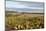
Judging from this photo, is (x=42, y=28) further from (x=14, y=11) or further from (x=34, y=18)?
(x=14, y=11)

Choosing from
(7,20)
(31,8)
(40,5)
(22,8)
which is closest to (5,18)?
(7,20)

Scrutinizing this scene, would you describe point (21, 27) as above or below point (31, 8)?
below

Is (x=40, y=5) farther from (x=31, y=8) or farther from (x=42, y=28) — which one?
(x=42, y=28)

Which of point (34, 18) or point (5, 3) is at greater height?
point (5, 3)

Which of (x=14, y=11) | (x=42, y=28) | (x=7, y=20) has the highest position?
(x=14, y=11)
